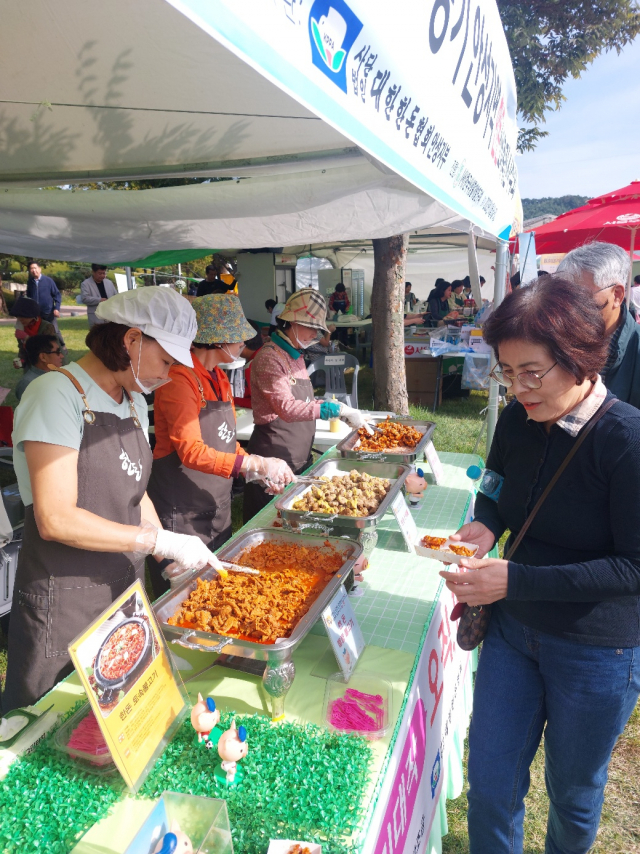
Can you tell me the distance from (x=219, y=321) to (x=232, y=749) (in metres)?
1.87

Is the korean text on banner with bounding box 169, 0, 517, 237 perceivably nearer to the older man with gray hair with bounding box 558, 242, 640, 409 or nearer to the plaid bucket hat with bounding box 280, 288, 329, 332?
the older man with gray hair with bounding box 558, 242, 640, 409

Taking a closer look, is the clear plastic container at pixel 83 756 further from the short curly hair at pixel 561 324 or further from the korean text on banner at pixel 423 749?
the short curly hair at pixel 561 324

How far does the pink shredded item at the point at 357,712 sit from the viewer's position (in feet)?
4.54

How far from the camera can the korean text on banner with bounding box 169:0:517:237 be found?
79 centimetres

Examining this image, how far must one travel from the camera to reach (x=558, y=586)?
136 centimetres

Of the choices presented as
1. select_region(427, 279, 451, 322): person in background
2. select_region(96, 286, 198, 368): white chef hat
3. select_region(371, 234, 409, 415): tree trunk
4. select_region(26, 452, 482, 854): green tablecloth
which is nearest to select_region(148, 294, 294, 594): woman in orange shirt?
select_region(26, 452, 482, 854): green tablecloth

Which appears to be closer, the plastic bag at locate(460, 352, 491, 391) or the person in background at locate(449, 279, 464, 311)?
the plastic bag at locate(460, 352, 491, 391)

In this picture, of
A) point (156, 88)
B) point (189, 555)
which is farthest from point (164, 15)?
point (189, 555)

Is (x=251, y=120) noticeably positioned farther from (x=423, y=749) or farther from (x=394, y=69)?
(x=423, y=749)

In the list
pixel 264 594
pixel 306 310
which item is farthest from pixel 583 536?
pixel 306 310

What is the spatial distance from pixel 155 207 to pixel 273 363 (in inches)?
41.0

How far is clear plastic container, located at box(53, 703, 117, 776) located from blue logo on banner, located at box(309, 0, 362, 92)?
1504 mm

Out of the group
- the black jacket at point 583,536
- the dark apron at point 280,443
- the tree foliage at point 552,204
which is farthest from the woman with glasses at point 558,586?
the tree foliage at point 552,204

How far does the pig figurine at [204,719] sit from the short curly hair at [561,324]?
1.20m
